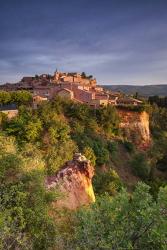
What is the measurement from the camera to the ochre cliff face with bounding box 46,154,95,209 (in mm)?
23516

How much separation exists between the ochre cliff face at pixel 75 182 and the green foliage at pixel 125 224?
29.0 feet

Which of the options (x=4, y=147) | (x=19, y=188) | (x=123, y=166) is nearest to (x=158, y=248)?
(x=19, y=188)

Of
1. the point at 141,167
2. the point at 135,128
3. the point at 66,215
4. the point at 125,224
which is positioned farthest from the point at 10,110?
the point at 125,224

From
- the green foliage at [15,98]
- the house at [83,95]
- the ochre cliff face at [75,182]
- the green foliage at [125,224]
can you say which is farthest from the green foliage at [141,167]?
the green foliage at [125,224]

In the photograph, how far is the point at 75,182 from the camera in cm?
2458

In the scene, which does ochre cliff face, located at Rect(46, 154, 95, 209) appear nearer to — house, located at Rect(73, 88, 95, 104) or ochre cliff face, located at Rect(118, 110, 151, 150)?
ochre cliff face, located at Rect(118, 110, 151, 150)

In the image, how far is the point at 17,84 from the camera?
82688mm

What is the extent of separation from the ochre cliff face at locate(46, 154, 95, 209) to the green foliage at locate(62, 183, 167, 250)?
885 centimetres

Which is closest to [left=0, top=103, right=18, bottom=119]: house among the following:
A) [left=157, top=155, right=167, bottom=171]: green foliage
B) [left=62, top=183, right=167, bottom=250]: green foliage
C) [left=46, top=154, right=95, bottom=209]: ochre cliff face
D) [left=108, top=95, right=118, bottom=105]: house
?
[left=108, top=95, right=118, bottom=105]: house

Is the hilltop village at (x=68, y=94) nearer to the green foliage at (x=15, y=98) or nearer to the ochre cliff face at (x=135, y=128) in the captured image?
the green foliage at (x=15, y=98)

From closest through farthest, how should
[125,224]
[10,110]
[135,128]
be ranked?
[125,224] < [10,110] < [135,128]

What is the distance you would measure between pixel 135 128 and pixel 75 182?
43859mm

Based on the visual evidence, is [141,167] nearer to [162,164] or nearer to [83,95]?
[162,164]

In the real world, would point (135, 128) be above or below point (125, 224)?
below
